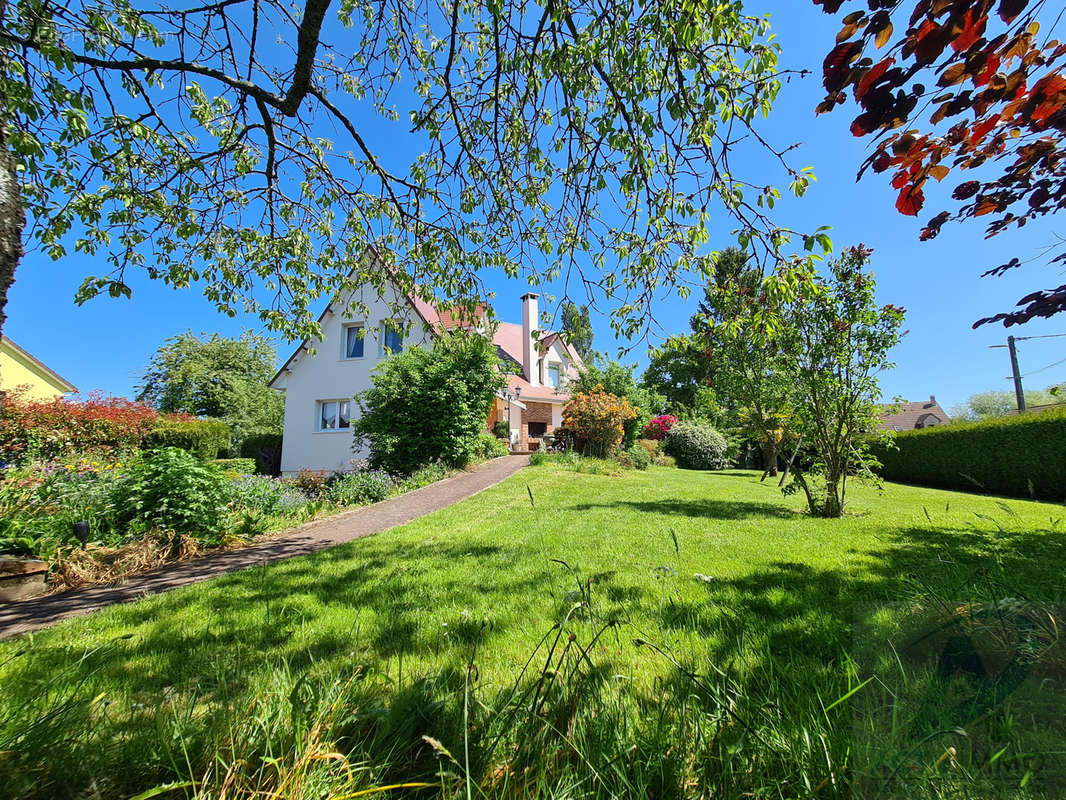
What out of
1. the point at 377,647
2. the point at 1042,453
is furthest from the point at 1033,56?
the point at 1042,453

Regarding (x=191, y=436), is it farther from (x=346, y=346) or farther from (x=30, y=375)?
(x=30, y=375)

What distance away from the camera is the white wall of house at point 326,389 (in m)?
17.1

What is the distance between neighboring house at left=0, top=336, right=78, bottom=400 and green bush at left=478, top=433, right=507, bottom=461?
23127 mm

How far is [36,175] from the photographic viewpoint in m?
4.33

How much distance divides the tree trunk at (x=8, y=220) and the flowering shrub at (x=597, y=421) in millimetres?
14500

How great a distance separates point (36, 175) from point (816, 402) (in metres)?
10.3

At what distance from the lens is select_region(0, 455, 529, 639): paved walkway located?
3.54 m

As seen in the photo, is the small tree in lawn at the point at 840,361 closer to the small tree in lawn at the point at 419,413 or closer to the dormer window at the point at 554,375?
the small tree in lawn at the point at 419,413

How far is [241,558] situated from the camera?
510cm

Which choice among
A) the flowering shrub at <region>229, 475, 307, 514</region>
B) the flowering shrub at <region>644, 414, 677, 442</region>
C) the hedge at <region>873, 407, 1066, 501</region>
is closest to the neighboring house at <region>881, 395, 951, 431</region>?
the hedge at <region>873, 407, 1066, 501</region>

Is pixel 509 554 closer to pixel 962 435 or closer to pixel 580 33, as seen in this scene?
pixel 580 33

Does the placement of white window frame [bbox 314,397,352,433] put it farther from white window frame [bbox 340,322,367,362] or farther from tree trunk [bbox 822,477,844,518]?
tree trunk [bbox 822,477,844,518]

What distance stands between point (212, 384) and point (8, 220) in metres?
38.1

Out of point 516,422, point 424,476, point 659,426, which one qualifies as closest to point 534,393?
point 516,422
